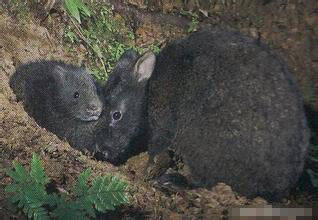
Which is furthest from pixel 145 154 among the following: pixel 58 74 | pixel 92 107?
pixel 58 74

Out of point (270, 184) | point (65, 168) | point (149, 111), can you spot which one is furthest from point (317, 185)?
point (65, 168)

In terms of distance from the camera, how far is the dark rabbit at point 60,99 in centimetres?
682

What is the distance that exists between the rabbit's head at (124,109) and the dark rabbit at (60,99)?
0.21 metres

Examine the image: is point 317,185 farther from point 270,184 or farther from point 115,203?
point 115,203

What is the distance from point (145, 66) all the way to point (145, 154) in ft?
4.92

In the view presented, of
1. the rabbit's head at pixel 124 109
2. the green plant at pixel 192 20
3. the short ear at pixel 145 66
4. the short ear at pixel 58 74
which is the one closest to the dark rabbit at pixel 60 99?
the short ear at pixel 58 74

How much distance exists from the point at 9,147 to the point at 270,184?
3419 millimetres

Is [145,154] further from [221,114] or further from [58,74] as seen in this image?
[58,74]

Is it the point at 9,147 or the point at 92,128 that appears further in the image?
the point at 92,128

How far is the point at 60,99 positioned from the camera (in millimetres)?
6941

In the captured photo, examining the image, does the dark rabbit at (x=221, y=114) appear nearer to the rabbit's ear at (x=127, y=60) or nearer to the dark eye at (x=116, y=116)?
the dark eye at (x=116, y=116)

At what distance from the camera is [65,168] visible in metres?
5.34

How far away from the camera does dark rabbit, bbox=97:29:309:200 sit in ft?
20.5

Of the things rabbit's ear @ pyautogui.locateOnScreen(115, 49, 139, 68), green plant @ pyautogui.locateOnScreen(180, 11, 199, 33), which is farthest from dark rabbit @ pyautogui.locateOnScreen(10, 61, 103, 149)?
green plant @ pyautogui.locateOnScreen(180, 11, 199, 33)
